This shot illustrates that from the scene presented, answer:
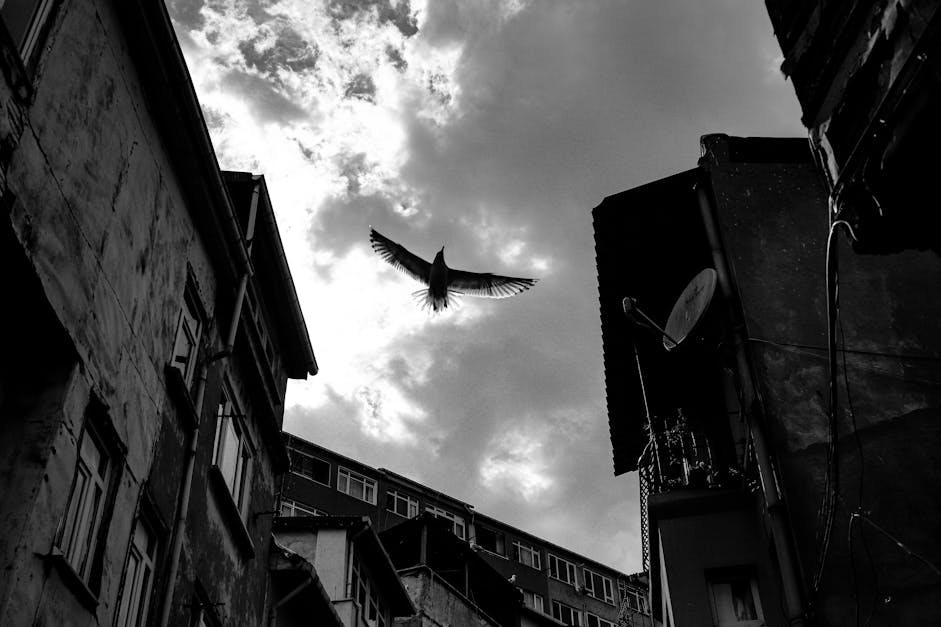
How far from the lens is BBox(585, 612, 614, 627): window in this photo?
59.7 m

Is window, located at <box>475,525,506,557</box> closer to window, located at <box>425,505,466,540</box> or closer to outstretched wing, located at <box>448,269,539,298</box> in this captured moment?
window, located at <box>425,505,466,540</box>

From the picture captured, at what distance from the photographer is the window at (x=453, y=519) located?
57.3m

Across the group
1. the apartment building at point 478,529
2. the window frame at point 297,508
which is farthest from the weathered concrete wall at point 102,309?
the apartment building at point 478,529

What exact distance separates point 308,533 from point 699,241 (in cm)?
1025

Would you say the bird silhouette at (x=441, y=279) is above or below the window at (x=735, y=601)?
above

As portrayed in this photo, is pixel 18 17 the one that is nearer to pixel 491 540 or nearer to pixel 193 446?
pixel 193 446

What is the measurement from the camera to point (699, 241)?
1694 cm

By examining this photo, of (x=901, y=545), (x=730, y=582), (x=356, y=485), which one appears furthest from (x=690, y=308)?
(x=356, y=485)

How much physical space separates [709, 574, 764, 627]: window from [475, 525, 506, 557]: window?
4546 centimetres

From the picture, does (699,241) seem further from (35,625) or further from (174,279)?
(35,625)

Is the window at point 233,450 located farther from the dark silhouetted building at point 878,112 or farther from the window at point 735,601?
the dark silhouetted building at point 878,112

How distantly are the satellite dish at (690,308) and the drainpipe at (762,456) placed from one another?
16.0 inches

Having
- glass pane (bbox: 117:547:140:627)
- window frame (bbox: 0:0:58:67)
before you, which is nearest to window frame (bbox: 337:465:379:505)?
glass pane (bbox: 117:547:140:627)

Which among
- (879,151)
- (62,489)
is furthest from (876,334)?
(62,489)
